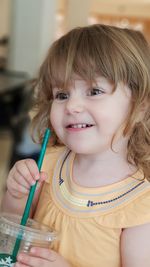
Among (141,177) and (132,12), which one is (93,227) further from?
(132,12)

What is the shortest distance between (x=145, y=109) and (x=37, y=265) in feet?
1.28

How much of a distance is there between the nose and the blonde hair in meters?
0.04

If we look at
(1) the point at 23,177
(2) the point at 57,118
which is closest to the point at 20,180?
(1) the point at 23,177

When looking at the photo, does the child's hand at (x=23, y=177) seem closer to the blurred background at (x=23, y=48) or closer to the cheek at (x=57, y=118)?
the cheek at (x=57, y=118)

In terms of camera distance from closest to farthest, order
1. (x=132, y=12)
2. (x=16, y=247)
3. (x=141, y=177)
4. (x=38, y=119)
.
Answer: (x=16, y=247), (x=141, y=177), (x=38, y=119), (x=132, y=12)

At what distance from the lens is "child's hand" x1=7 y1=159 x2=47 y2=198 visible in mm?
917

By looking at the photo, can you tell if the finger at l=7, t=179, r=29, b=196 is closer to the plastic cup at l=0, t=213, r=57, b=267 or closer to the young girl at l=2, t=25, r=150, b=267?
the young girl at l=2, t=25, r=150, b=267

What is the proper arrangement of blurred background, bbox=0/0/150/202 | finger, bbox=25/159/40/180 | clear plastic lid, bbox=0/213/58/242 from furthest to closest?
blurred background, bbox=0/0/150/202 → finger, bbox=25/159/40/180 → clear plastic lid, bbox=0/213/58/242

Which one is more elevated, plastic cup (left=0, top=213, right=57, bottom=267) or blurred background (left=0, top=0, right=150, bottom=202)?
blurred background (left=0, top=0, right=150, bottom=202)

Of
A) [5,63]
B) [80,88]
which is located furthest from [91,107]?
[5,63]

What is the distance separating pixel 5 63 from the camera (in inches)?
205

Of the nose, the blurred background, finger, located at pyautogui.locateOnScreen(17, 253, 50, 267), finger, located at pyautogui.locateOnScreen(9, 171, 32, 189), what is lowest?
finger, located at pyautogui.locateOnScreen(17, 253, 50, 267)

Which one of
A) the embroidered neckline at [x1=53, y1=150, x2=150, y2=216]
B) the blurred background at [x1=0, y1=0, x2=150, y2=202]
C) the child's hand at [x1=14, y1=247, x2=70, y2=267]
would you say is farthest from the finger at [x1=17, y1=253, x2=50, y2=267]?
the blurred background at [x1=0, y1=0, x2=150, y2=202]

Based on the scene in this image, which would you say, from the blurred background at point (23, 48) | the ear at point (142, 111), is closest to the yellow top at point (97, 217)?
the ear at point (142, 111)
